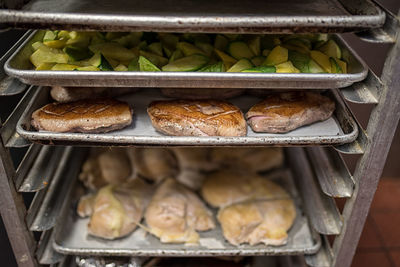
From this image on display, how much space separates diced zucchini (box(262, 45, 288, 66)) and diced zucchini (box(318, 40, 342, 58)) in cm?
18

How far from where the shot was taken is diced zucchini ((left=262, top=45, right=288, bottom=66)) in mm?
1192

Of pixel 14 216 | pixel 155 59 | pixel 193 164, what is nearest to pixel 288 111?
pixel 155 59

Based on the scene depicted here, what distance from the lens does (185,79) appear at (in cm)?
101

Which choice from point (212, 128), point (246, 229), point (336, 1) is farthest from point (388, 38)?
point (246, 229)

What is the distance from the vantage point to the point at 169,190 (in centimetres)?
160

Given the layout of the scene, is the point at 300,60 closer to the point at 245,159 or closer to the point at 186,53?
the point at 186,53

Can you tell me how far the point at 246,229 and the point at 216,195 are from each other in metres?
0.22

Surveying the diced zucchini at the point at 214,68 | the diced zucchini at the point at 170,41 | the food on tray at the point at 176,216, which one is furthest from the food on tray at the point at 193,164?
the diced zucchini at the point at 214,68

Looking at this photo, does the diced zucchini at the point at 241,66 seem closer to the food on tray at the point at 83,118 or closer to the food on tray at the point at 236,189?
the food on tray at the point at 83,118

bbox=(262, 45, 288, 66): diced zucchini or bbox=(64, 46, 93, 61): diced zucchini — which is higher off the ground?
bbox=(262, 45, 288, 66): diced zucchini

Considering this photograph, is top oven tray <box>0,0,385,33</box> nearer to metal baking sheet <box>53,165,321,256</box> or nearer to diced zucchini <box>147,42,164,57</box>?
diced zucchini <box>147,42,164,57</box>

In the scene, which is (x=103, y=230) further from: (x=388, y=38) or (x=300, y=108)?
(x=388, y=38)

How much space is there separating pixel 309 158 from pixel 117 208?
0.83m

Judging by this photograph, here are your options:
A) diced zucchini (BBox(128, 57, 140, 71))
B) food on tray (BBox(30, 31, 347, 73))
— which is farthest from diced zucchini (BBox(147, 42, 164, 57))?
diced zucchini (BBox(128, 57, 140, 71))
